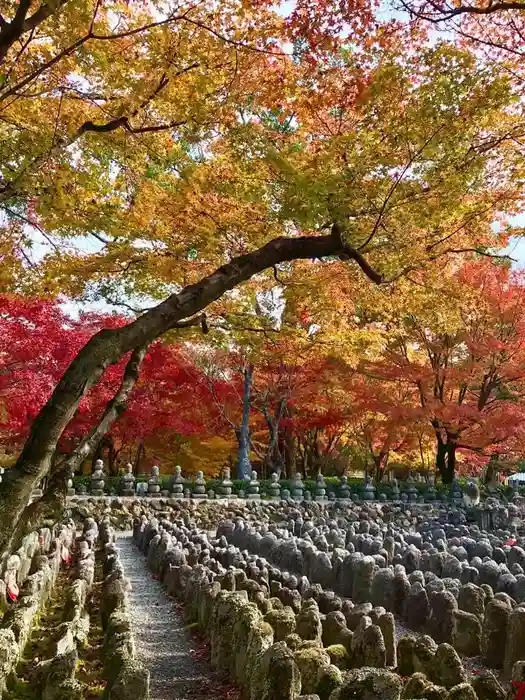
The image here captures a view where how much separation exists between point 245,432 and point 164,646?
52.0 feet

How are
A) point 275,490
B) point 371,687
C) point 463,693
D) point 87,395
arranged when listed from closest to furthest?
point 463,693 → point 371,687 → point 87,395 → point 275,490

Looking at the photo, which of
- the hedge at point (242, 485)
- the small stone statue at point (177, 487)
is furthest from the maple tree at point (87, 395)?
the small stone statue at point (177, 487)

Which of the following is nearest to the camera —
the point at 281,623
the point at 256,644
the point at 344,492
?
Answer: the point at 256,644

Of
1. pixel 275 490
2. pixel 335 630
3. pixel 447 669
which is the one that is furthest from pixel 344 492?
pixel 447 669

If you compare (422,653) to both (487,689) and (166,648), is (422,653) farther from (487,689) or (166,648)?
(166,648)

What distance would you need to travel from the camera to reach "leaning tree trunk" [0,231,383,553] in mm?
3637

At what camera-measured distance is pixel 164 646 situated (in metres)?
5.55

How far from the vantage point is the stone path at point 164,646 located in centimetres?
448

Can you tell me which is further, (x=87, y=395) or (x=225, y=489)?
(x=225, y=489)

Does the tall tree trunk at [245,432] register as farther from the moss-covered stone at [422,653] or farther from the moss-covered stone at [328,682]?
the moss-covered stone at [328,682]

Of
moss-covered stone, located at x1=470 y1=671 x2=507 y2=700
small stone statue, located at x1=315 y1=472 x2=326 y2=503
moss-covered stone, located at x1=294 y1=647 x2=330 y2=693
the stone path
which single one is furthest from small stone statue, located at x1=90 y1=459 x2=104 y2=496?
moss-covered stone, located at x1=470 y1=671 x2=507 y2=700

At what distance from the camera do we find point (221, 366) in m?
22.8

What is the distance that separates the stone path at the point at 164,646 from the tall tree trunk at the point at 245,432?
12.2 meters

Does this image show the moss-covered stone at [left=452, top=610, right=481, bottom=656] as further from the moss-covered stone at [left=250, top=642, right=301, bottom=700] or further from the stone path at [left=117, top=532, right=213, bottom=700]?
the moss-covered stone at [left=250, top=642, right=301, bottom=700]
